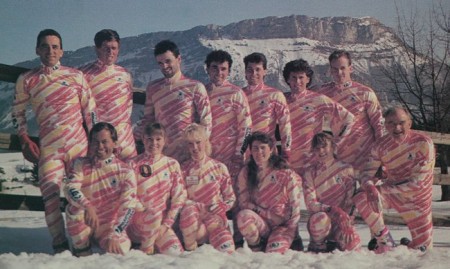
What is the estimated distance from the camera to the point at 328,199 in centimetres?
427

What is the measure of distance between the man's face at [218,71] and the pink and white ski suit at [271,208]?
3.21 ft

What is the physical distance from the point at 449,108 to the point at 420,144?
10947mm

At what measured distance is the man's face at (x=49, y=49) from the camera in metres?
4.05

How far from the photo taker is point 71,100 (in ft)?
13.4

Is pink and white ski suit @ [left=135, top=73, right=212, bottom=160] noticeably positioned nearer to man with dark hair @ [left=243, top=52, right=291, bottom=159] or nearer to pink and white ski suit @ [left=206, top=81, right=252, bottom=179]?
pink and white ski suit @ [left=206, top=81, right=252, bottom=179]

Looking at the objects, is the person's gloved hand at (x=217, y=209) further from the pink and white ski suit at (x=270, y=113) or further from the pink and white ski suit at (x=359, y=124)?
the pink and white ski suit at (x=359, y=124)

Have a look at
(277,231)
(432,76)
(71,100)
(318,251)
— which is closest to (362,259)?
(318,251)

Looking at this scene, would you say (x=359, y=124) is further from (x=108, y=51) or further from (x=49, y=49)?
(x=49, y=49)

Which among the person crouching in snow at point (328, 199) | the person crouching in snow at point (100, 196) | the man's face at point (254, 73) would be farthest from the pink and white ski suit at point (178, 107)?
the person crouching in snow at point (328, 199)

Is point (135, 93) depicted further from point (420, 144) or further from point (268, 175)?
point (420, 144)

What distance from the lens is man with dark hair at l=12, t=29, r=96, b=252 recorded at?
395 centimetres

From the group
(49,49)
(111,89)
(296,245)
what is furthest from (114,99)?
(296,245)

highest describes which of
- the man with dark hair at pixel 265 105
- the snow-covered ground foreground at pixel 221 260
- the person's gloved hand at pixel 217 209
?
the man with dark hair at pixel 265 105

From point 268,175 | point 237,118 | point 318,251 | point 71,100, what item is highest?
point 71,100
